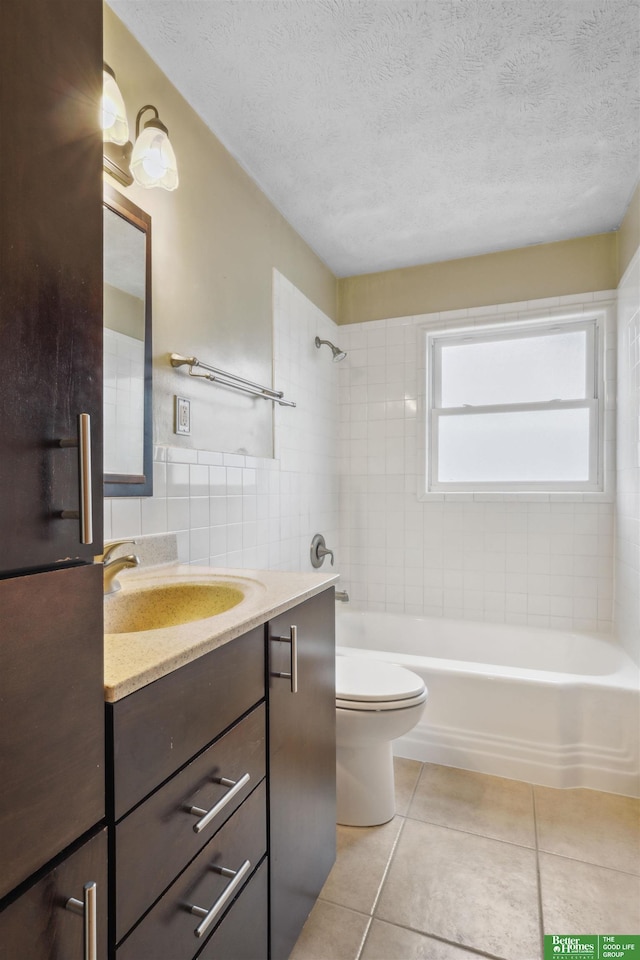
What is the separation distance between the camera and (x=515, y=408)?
9.34ft

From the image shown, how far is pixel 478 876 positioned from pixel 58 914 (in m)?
1.37

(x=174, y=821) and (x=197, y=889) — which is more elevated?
(x=174, y=821)

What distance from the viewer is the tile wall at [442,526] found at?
2648 mm

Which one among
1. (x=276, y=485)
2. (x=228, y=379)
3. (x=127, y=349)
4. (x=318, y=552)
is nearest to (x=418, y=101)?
(x=228, y=379)

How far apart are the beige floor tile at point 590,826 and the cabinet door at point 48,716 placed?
1638 mm

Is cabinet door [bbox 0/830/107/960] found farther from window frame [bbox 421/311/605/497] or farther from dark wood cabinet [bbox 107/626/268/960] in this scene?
window frame [bbox 421/311/605/497]

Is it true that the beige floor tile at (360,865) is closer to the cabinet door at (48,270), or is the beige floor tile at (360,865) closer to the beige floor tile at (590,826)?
the beige floor tile at (590,826)

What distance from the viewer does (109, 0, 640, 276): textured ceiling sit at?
142 centimetres

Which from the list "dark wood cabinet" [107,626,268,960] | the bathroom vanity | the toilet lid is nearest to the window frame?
the toilet lid

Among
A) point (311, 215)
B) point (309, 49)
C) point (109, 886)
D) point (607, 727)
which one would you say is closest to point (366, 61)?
point (309, 49)

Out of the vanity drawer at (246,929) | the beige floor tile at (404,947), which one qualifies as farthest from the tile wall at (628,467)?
the vanity drawer at (246,929)

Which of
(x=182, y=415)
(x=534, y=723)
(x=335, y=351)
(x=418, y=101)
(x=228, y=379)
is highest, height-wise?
(x=418, y=101)

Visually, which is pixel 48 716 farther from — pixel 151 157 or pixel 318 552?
pixel 318 552

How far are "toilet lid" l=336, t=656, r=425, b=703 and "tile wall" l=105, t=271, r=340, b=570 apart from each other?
556 millimetres
